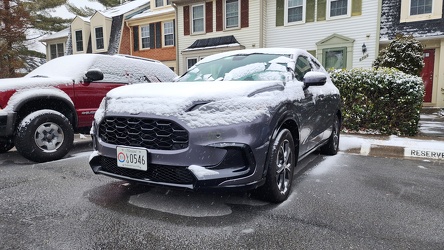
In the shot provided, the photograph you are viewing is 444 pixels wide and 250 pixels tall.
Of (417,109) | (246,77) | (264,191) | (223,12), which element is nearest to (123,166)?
(264,191)

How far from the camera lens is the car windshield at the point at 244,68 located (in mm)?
3451

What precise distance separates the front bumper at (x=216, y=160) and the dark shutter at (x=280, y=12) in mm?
13129

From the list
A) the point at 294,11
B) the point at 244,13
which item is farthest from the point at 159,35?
the point at 294,11

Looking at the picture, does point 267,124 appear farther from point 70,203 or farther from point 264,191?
point 70,203

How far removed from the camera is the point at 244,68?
12.0ft

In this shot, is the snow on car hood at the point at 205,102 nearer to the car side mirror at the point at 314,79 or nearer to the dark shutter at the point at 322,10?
the car side mirror at the point at 314,79

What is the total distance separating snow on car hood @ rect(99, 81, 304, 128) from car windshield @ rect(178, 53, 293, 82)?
548 millimetres

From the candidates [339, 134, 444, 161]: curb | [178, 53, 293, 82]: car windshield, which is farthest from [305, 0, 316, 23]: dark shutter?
[178, 53, 293, 82]: car windshield

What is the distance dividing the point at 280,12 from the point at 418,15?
18.5 ft

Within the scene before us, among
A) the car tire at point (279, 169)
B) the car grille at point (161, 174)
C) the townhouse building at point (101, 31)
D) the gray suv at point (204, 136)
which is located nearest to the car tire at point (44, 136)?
the gray suv at point (204, 136)

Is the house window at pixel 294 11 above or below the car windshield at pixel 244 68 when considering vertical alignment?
above

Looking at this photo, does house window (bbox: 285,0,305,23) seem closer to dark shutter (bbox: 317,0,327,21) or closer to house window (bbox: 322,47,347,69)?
dark shutter (bbox: 317,0,327,21)

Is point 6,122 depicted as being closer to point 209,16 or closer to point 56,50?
point 209,16

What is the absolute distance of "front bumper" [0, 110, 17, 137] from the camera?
4105 mm
